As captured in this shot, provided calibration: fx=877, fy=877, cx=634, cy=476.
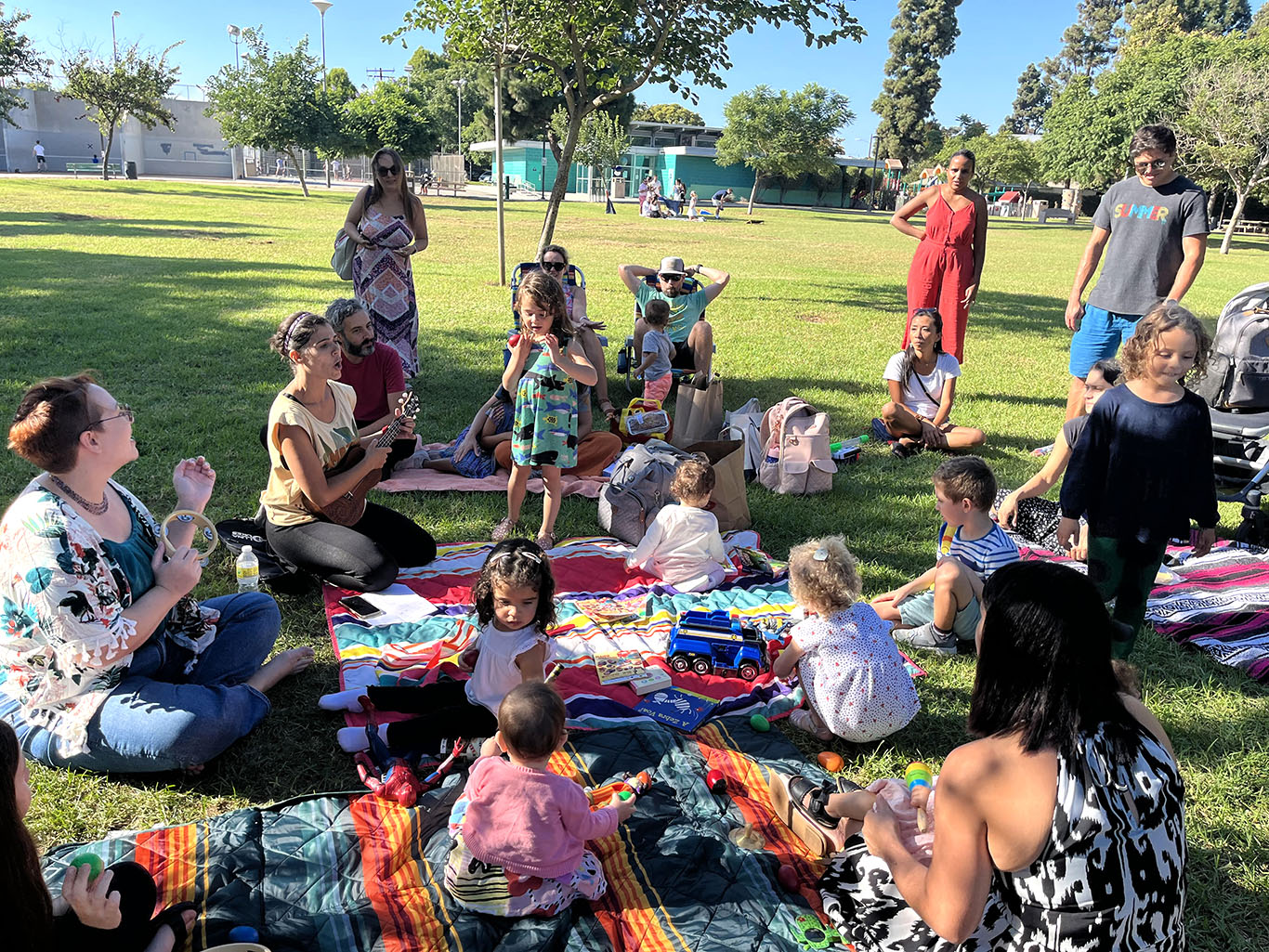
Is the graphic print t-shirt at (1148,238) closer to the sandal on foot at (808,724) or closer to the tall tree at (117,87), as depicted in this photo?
the sandal on foot at (808,724)

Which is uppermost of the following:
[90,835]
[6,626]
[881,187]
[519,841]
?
[881,187]

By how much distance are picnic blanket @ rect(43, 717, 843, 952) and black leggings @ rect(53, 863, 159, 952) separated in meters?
0.20

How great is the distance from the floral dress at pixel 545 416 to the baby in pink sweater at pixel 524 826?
2.86 meters

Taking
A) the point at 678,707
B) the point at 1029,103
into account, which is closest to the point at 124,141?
the point at 678,707

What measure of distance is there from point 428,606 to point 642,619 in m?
1.19

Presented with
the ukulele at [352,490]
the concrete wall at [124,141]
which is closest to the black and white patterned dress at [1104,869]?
the ukulele at [352,490]

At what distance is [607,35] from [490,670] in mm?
9792

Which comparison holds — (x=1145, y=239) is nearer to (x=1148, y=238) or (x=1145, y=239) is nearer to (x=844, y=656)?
(x=1148, y=238)

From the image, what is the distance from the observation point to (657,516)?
5.31 metres

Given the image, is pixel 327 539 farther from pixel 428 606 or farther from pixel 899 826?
pixel 899 826

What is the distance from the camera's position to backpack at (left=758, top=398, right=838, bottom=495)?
665 cm

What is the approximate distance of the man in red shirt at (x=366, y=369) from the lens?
6.12 m

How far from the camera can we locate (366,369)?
245 inches

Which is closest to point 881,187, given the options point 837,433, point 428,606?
point 837,433
